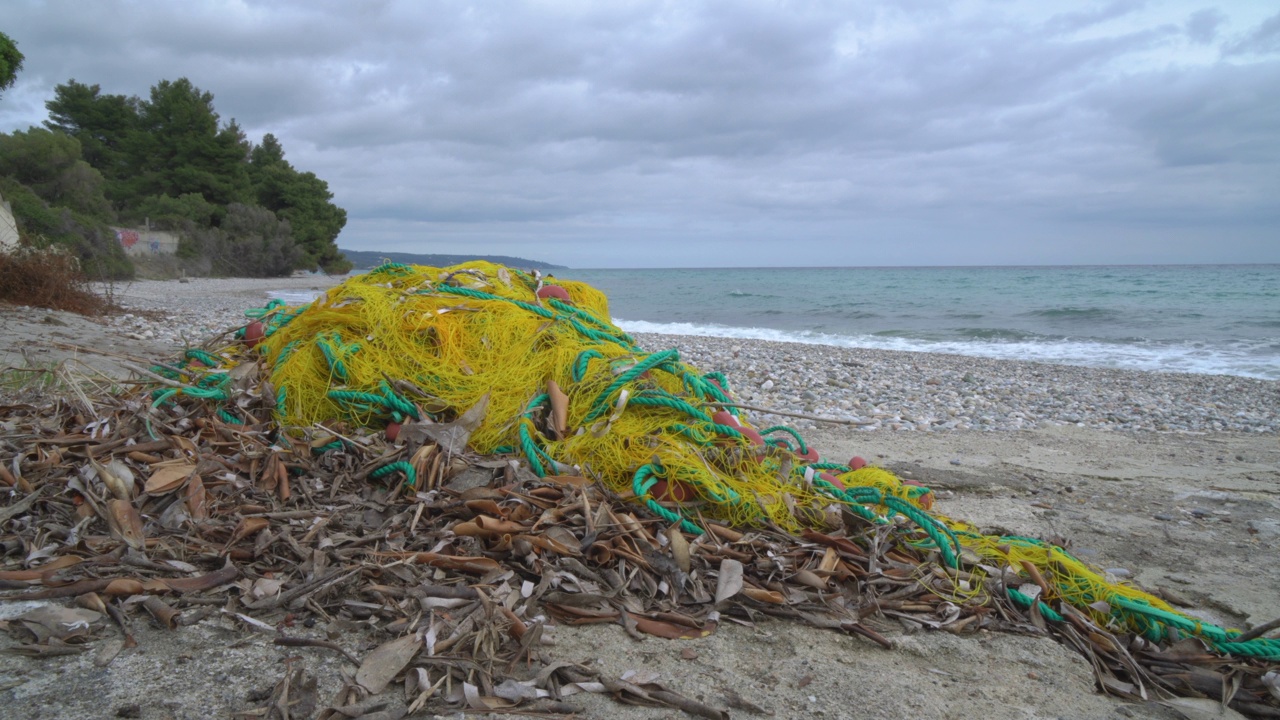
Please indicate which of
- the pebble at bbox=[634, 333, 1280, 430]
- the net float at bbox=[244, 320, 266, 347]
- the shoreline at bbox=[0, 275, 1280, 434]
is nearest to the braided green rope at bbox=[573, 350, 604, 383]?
the net float at bbox=[244, 320, 266, 347]

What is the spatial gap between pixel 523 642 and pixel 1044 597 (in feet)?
5.35

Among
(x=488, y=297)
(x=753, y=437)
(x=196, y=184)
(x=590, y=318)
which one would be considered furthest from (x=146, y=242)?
(x=753, y=437)

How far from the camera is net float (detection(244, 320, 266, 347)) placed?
3513 millimetres

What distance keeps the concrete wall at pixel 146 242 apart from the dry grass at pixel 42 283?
73.6 ft

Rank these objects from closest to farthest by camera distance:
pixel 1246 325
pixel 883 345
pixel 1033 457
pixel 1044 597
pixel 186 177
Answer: pixel 1044 597 → pixel 1033 457 → pixel 883 345 → pixel 1246 325 → pixel 186 177

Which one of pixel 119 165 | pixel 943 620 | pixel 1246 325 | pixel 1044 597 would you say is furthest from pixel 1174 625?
pixel 119 165

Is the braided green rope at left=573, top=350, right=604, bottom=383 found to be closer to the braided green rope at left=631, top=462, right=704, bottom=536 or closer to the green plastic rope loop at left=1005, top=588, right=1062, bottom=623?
the braided green rope at left=631, top=462, right=704, bottom=536

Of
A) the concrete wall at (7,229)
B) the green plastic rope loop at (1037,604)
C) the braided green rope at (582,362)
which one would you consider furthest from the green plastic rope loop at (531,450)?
the concrete wall at (7,229)

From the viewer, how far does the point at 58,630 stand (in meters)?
1.62

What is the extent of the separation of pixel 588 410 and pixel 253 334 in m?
1.89

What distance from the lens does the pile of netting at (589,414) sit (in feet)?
7.64

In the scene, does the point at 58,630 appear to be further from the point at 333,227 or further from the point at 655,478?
the point at 333,227

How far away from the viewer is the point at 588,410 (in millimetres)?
2803

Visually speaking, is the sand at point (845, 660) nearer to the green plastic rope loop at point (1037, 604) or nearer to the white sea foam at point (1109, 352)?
the green plastic rope loop at point (1037, 604)
